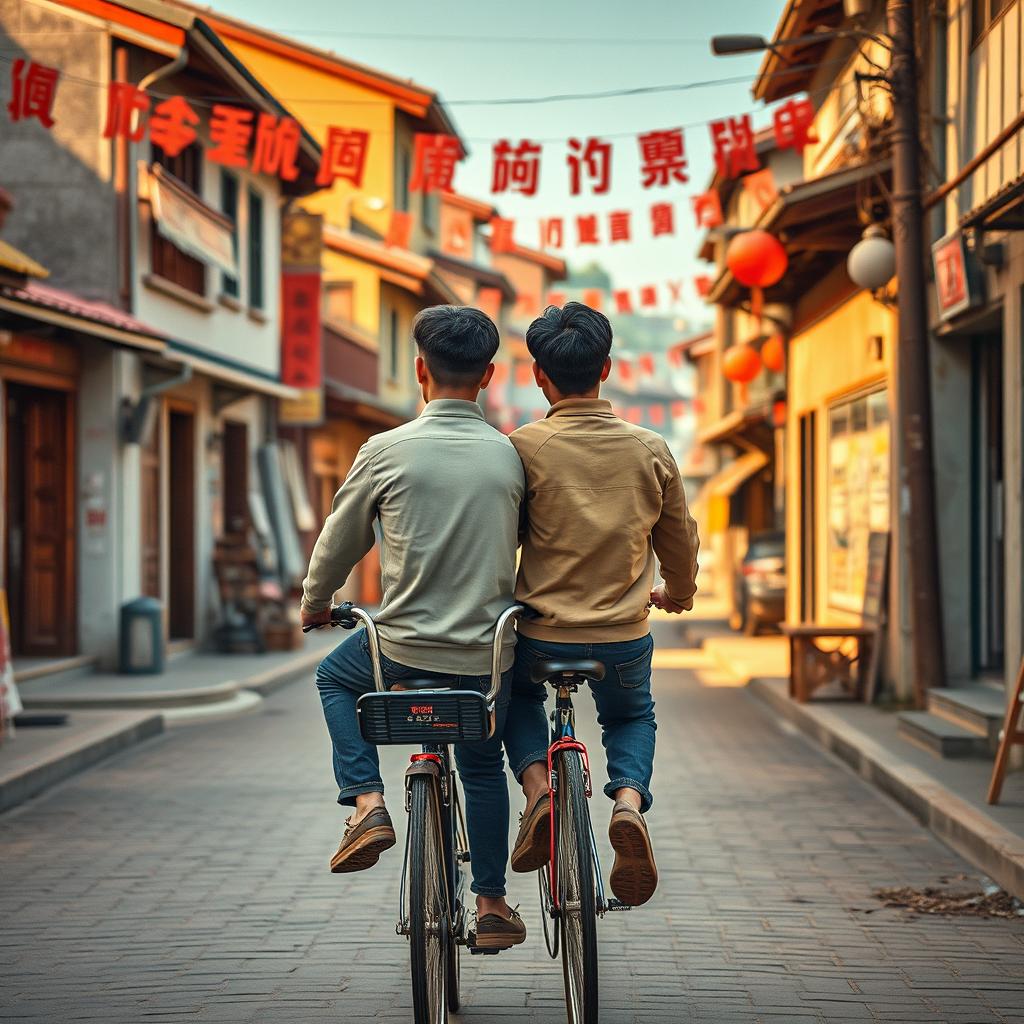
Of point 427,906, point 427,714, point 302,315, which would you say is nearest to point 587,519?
point 427,714

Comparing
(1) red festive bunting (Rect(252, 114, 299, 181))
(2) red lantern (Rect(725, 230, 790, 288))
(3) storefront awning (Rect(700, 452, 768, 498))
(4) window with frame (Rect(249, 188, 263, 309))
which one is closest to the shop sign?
(2) red lantern (Rect(725, 230, 790, 288))

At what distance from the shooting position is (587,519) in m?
4.39

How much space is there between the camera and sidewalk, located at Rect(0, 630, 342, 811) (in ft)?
31.6

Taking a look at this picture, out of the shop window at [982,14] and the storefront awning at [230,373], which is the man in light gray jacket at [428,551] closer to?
the shop window at [982,14]

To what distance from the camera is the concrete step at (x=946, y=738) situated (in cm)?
977

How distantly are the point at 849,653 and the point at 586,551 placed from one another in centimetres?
959

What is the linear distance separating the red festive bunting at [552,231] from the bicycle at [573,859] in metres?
13.3

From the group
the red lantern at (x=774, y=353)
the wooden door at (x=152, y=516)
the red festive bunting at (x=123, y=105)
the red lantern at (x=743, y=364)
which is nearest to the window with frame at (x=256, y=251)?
the wooden door at (x=152, y=516)

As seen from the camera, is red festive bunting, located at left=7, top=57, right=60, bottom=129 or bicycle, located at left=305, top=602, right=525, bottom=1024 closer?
bicycle, located at left=305, top=602, right=525, bottom=1024

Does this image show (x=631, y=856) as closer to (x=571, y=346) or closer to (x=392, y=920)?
(x=571, y=346)

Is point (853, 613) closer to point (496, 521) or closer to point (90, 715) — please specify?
point (90, 715)

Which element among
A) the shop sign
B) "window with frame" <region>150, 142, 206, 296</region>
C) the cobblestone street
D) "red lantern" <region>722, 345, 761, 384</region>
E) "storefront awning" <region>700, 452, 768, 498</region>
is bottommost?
the cobblestone street

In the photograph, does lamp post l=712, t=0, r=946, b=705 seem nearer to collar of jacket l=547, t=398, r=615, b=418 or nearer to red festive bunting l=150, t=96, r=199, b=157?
red festive bunting l=150, t=96, r=199, b=157

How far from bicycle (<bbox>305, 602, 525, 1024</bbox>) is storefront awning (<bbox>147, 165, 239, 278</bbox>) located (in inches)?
501
